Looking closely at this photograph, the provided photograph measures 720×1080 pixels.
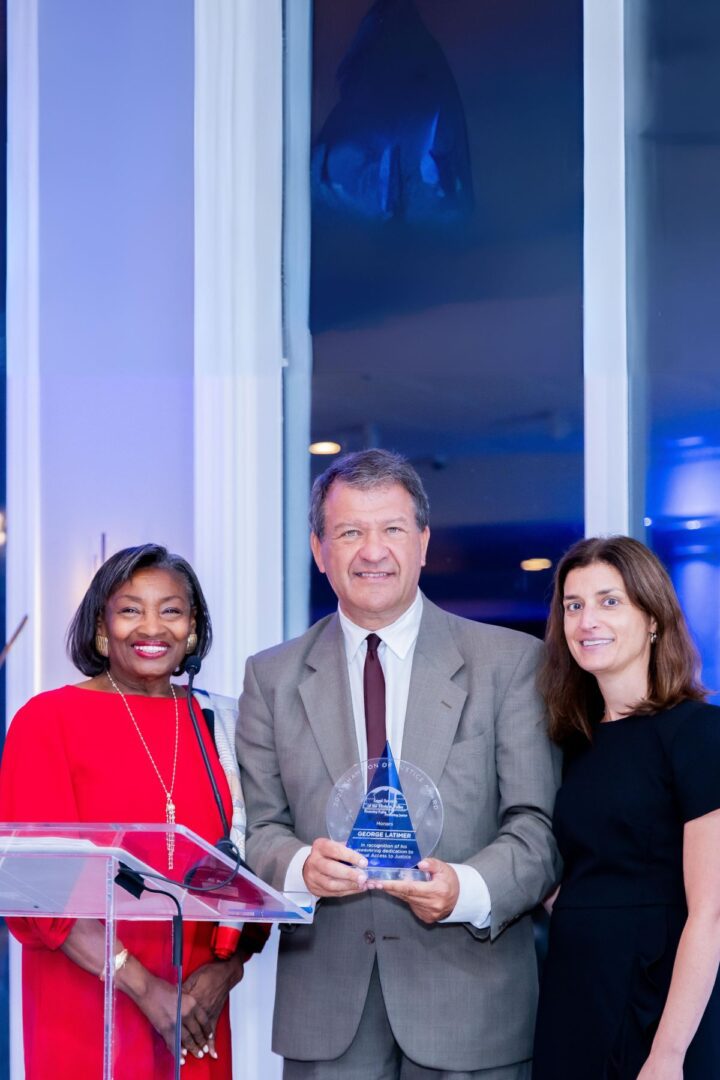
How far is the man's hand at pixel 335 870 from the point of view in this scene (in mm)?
2322

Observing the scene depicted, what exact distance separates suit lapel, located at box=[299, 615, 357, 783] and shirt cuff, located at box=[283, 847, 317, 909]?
7.0 inches

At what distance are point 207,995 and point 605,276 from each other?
2.15m

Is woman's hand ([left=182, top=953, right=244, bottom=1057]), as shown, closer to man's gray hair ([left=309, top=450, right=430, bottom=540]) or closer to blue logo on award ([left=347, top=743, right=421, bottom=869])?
blue logo on award ([left=347, top=743, right=421, bottom=869])

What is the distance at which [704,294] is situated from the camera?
3516 mm

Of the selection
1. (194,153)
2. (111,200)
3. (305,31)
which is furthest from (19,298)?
(305,31)

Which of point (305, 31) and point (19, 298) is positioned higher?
point (305, 31)

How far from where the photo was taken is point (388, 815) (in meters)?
2.36

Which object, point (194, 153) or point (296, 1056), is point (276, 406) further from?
point (296, 1056)

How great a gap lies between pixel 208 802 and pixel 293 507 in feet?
4.23

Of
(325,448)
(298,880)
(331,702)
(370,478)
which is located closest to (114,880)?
(298,880)

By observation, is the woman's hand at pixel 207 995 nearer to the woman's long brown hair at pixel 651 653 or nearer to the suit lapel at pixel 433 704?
the suit lapel at pixel 433 704

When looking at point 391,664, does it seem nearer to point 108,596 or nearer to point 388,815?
point 388,815

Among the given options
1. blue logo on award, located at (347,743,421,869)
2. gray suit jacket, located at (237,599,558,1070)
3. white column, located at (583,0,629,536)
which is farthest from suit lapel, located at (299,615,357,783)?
white column, located at (583,0,629,536)

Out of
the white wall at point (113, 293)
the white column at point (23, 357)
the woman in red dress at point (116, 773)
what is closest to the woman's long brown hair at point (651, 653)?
the woman in red dress at point (116, 773)
